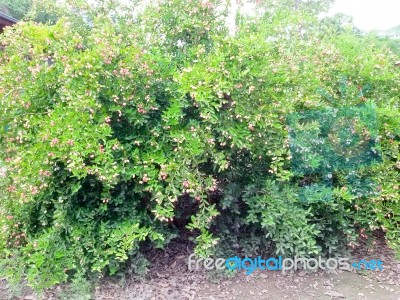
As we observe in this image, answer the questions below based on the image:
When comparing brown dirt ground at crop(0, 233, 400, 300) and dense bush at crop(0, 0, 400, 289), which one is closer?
dense bush at crop(0, 0, 400, 289)

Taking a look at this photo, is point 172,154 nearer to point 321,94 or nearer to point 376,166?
point 321,94

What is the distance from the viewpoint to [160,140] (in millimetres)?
2748

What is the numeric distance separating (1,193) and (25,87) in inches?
39.3

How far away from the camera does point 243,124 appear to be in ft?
8.80

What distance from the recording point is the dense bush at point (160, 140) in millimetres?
2535

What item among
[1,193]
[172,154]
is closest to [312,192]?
[172,154]

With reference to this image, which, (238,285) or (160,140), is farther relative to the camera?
(238,285)

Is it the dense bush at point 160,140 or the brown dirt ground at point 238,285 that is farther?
the brown dirt ground at point 238,285

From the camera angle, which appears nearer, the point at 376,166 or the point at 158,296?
the point at 158,296

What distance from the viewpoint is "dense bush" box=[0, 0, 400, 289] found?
2.54 meters

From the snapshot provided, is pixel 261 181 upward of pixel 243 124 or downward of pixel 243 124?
downward

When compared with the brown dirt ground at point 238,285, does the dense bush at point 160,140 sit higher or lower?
higher

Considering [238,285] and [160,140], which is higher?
[160,140]

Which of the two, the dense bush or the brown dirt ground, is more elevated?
the dense bush
